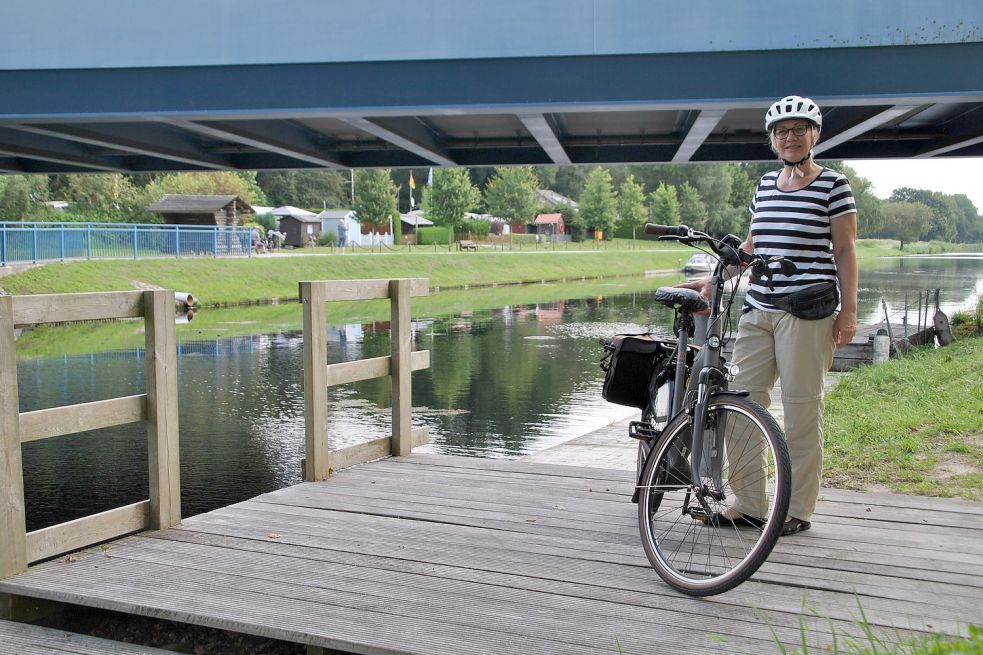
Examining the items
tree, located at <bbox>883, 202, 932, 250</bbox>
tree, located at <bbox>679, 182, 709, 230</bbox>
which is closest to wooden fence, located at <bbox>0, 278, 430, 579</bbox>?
tree, located at <bbox>679, 182, 709, 230</bbox>

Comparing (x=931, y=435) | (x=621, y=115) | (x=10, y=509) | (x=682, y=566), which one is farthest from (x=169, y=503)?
(x=621, y=115)

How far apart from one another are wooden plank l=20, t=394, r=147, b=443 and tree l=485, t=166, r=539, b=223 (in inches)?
3091

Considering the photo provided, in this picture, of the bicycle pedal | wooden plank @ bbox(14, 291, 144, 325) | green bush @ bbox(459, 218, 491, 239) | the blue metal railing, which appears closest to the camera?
wooden plank @ bbox(14, 291, 144, 325)

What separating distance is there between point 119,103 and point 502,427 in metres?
6.31

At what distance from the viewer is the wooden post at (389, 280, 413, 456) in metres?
6.58

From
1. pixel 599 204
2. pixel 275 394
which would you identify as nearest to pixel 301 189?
pixel 599 204

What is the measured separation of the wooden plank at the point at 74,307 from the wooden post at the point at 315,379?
1.23m

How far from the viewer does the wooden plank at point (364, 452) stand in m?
6.30

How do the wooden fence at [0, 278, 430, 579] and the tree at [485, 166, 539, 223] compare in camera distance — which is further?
the tree at [485, 166, 539, 223]

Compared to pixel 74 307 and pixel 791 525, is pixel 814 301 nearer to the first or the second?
pixel 791 525

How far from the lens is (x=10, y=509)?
4.18 metres

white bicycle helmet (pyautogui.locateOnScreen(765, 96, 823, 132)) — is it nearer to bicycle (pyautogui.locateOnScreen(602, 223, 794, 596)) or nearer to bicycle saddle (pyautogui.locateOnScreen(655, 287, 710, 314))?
bicycle (pyautogui.locateOnScreen(602, 223, 794, 596))

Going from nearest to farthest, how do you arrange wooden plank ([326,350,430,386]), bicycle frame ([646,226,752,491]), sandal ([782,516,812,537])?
bicycle frame ([646,226,752,491]) < sandal ([782,516,812,537]) < wooden plank ([326,350,430,386])

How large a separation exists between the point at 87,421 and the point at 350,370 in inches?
78.1
